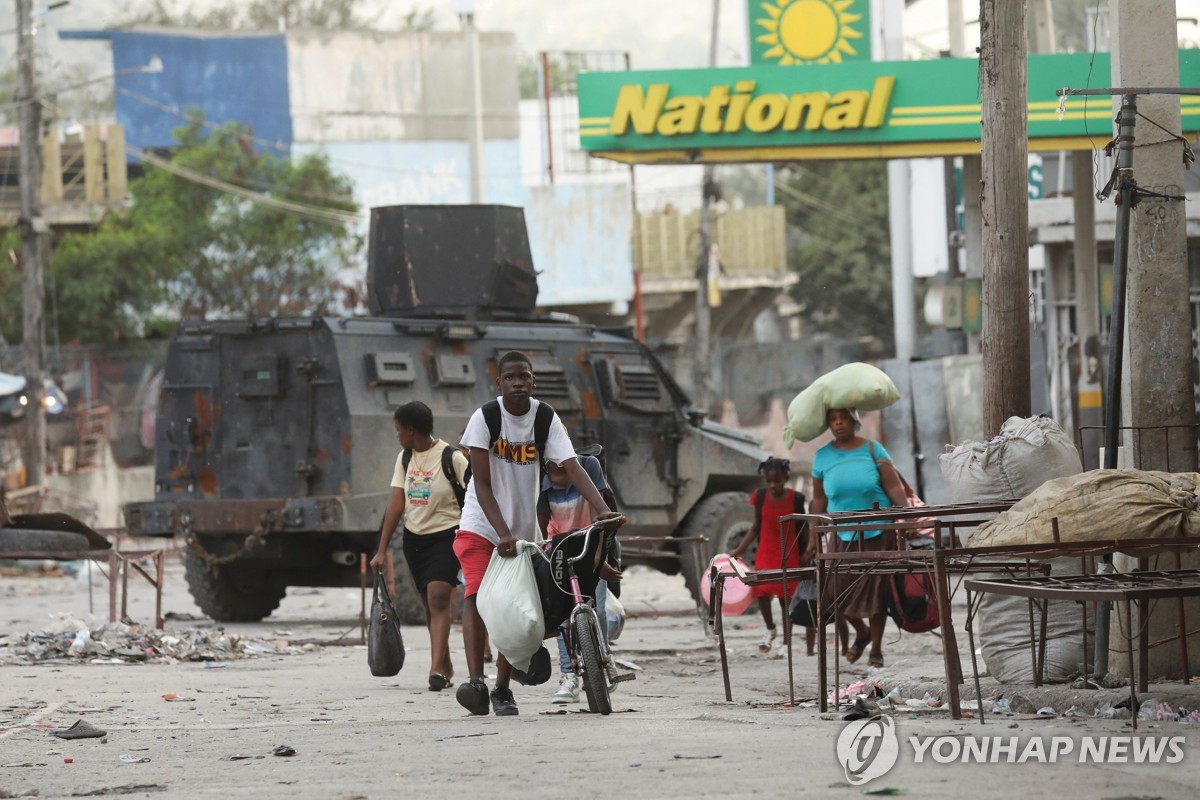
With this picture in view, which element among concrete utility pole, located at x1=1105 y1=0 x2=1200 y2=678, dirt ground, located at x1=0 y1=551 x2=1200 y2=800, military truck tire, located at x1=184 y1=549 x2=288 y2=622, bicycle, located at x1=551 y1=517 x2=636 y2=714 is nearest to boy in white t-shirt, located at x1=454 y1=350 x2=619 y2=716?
bicycle, located at x1=551 y1=517 x2=636 y2=714

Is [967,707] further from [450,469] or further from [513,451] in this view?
[450,469]

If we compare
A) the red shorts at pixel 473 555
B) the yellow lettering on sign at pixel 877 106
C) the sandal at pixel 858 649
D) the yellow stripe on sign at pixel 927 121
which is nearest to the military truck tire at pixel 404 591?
the sandal at pixel 858 649

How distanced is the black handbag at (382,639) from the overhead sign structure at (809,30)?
10541mm

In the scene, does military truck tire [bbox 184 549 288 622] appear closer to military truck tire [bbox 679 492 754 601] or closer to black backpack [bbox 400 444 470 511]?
military truck tire [bbox 679 492 754 601]

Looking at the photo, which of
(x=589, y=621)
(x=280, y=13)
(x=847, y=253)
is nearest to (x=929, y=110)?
(x=589, y=621)

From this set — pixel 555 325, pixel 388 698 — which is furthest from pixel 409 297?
pixel 388 698

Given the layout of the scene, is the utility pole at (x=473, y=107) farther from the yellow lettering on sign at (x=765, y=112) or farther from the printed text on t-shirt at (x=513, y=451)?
the printed text on t-shirt at (x=513, y=451)

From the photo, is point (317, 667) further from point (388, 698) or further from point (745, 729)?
point (745, 729)

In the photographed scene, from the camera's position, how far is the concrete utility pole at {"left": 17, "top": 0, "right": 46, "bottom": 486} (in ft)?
82.2

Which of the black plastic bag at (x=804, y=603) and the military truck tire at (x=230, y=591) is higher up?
the black plastic bag at (x=804, y=603)

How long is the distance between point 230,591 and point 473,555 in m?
8.02

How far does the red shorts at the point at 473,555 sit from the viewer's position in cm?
812

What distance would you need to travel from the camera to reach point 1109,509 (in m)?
6.91

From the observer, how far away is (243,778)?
618cm
